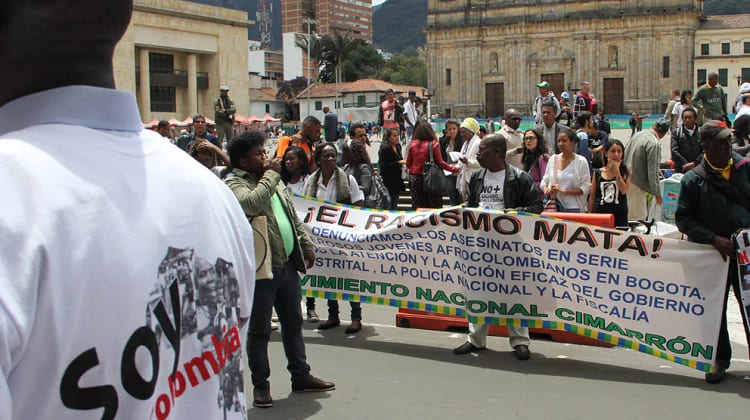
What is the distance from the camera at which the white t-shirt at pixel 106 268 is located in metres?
1.13

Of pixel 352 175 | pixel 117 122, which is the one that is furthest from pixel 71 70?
pixel 352 175

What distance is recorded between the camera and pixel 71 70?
4.37 feet

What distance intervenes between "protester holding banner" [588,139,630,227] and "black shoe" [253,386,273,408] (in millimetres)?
4862

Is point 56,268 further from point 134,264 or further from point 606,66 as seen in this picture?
point 606,66

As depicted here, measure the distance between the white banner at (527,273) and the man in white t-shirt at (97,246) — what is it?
17.1 feet

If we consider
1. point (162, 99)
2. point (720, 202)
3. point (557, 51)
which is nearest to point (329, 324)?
point (720, 202)

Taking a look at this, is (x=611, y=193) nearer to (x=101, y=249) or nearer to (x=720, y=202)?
(x=720, y=202)

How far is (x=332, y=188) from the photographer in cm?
795

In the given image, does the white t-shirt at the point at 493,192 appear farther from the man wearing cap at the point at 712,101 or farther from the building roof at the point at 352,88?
the building roof at the point at 352,88

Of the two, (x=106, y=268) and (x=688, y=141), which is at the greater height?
(x=688, y=141)

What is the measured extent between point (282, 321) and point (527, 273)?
224cm

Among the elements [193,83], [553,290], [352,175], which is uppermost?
[193,83]

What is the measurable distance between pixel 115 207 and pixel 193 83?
62.6 metres

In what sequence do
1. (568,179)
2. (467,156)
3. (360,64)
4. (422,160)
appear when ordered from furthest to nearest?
(360,64) < (467,156) < (422,160) < (568,179)
